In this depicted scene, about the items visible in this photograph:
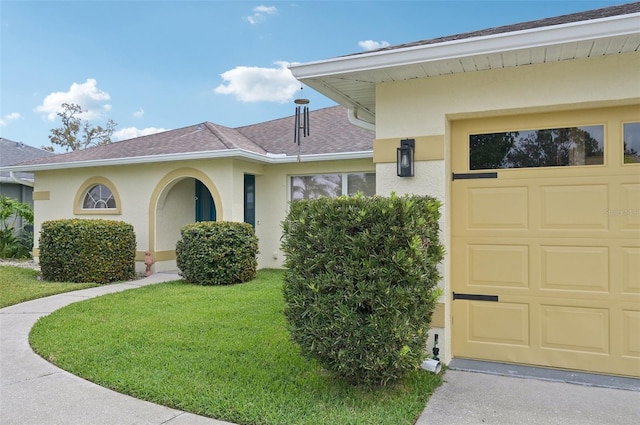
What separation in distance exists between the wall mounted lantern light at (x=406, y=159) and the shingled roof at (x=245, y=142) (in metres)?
5.98

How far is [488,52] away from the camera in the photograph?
3703mm

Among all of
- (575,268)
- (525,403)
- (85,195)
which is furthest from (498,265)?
(85,195)

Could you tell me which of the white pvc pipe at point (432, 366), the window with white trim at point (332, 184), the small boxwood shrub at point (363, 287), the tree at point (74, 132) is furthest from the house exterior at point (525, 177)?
the tree at point (74, 132)

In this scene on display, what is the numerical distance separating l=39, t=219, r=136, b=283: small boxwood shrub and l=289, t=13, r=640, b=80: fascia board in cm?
716

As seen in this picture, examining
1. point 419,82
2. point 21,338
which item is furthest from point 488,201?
point 21,338

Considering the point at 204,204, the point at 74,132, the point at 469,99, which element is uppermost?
the point at 74,132

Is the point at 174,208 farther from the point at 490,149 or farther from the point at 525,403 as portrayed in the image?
the point at 525,403

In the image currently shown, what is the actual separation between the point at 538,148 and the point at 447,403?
2550mm

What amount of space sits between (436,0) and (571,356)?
25.8 feet

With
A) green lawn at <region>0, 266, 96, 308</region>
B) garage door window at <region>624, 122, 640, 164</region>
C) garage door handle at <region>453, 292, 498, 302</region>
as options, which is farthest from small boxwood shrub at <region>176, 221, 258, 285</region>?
garage door window at <region>624, 122, 640, 164</region>

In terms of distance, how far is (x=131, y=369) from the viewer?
4.16 metres

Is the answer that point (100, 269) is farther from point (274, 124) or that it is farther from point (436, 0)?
point (436, 0)

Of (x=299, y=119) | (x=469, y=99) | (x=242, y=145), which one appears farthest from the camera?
(x=299, y=119)

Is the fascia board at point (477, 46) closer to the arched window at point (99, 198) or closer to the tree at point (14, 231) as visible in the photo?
the arched window at point (99, 198)
